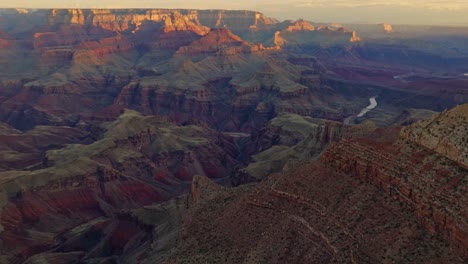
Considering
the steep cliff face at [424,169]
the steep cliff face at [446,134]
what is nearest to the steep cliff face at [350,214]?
the steep cliff face at [424,169]

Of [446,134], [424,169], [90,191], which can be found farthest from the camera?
[90,191]

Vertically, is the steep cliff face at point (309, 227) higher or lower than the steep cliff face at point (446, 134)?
lower

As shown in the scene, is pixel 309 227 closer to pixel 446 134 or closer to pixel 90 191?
pixel 446 134

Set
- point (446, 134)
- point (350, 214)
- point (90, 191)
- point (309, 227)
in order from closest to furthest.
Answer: point (446, 134), point (350, 214), point (309, 227), point (90, 191)

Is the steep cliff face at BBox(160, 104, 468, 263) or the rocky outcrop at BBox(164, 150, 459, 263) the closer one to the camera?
the steep cliff face at BBox(160, 104, 468, 263)

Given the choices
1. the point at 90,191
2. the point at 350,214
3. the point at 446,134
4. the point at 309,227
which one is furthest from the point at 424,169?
the point at 90,191

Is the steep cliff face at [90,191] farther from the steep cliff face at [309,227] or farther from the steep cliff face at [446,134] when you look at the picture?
the steep cliff face at [446,134]

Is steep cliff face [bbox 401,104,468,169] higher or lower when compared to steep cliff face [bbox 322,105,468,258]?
higher

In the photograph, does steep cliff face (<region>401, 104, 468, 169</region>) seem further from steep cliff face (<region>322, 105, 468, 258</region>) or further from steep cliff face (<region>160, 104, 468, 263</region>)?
steep cliff face (<region>160, 104, 468, 263</region>)

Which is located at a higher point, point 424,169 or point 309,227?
point 424,169

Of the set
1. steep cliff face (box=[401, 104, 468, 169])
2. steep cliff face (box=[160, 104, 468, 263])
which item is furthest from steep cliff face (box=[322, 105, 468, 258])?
steep cliff face (box=[160, 104, 468, 263])

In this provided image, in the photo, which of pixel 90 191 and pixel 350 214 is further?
pixel 90 191

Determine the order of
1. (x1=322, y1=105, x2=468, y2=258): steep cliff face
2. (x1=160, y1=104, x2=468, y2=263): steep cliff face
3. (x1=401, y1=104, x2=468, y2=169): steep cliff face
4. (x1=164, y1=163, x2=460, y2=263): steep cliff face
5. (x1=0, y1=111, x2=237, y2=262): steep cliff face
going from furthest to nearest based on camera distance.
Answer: (x1=0, y1=111, x2=237, y2=262): steep cliff face → (x1=401, y1=104, x2=468, y2=169): steep cliff face → (x1=164, y1=163, x2=460, y2=263): steep cliff face → (x1=160, y1=104, x2=468, y2=263): steep cliff face → (x1=322, y1=105, x2=468, y2=258): steep cliff face
